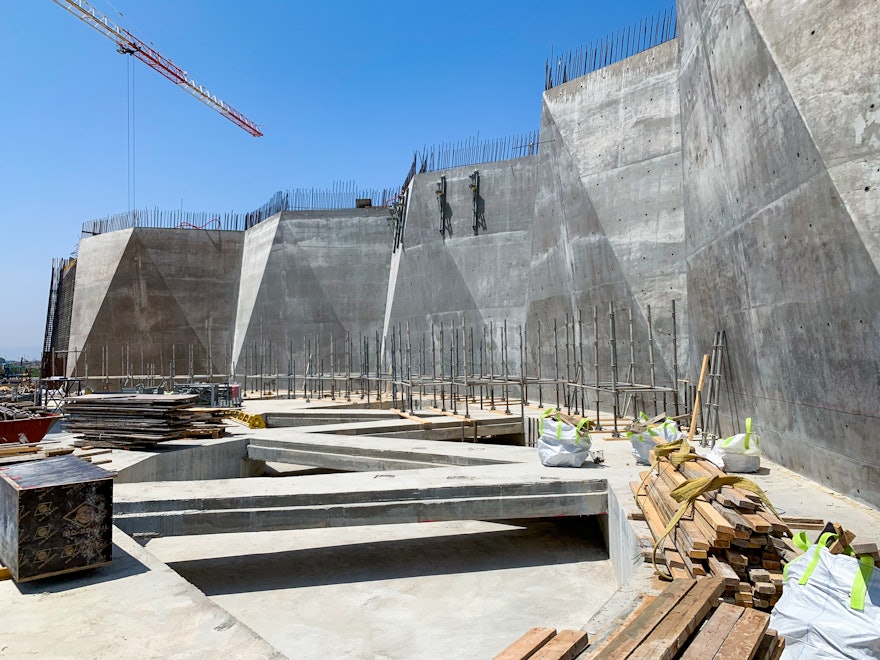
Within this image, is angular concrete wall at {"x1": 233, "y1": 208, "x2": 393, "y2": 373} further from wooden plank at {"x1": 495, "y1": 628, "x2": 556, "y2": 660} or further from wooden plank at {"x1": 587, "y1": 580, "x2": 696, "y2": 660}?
wooden plank at {"x1": 495, "y1": 628, "x2": 556, "y2": 660}

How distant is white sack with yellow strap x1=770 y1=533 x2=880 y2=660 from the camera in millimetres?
3590

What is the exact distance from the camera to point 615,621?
176 inches

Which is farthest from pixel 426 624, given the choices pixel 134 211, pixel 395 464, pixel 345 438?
pixel 134 211

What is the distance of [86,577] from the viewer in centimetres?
513

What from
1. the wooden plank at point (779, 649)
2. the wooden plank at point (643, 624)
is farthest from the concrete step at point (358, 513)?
the wooden plank at point (779, 649)

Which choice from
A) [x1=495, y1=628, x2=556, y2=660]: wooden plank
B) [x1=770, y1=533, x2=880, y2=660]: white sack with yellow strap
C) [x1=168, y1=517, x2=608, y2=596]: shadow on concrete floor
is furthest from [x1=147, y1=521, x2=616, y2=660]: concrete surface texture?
[x1=770, y1=533, x2=880, y2=660]: white sack with yellow strap

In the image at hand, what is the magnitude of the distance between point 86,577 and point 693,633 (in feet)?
15.1

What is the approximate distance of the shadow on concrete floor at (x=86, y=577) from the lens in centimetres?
491

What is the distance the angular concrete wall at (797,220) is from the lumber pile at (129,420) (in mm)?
10125

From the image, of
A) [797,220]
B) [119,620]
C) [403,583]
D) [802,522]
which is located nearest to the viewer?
[119,620]

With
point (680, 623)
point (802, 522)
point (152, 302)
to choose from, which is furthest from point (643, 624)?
point (152, 302)

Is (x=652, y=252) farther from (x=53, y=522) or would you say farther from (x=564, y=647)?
(x=53, y=522)

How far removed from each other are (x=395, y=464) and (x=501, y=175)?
574 inches

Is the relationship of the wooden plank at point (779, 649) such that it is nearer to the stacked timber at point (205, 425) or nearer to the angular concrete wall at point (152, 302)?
the stacked timber at point (205, 425)
